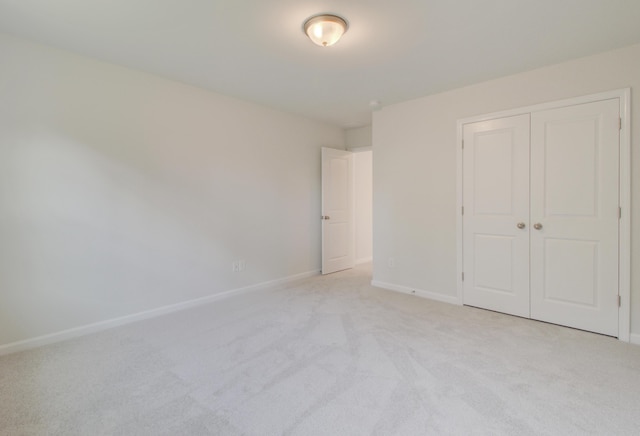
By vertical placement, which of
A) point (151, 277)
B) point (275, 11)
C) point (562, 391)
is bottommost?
point (562, 391)

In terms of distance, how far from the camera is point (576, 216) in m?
2.78

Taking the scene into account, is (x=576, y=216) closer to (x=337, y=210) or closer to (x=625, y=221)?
(x=625, y=221)

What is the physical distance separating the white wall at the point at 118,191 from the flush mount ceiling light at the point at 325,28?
6.04 feet

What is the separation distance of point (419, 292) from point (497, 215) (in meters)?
1.30

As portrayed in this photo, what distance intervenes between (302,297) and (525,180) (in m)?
2.76

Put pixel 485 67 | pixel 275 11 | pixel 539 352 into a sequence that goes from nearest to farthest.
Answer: pixel 275 11 → pixel 539 352 → pixel 485 67

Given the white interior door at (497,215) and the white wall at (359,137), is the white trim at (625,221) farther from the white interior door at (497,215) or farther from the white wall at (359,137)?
the white wall at (359,137)

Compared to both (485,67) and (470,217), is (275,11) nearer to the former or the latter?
(485,67)

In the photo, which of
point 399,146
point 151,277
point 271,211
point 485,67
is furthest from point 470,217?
point 151,277

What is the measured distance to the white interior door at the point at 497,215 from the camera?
3.07m

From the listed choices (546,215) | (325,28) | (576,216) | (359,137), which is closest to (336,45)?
(325,28)

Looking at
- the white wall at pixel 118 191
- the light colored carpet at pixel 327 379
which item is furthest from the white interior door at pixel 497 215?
the white wall at pixel 118 191

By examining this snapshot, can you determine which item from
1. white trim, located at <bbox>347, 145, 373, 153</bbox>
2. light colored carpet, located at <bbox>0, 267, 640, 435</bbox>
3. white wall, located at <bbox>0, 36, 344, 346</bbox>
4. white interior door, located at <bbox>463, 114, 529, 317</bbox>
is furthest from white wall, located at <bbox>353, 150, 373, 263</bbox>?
light colored carpet, located at <bbox>0, 267, 640, 435</bbox>

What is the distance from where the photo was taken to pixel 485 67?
9.55ft
